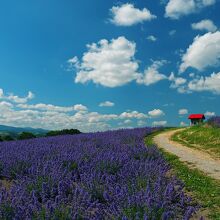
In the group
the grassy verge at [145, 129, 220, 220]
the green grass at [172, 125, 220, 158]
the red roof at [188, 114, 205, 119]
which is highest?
the red roof at [188, 114, 205, 119]

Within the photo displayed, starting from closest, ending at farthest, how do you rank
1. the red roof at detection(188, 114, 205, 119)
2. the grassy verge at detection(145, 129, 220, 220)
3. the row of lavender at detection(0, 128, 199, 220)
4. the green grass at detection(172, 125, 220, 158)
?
the row of lavender at detection(0, 128, 199, 220) < the grassy verge at detection(145, 129, 220, 220) < the green grass at detection(172, 125, 220, 158) < the red roof at detection(188, 114, 205, 119)

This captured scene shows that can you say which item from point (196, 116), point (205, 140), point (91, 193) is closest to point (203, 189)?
point (91, 193)

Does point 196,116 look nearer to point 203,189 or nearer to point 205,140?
point 205,140

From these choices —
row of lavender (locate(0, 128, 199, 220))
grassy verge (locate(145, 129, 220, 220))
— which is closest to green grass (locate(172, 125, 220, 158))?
grassy verge (locate(145, 129, 220, 220))

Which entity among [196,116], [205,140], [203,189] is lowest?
[203,189]

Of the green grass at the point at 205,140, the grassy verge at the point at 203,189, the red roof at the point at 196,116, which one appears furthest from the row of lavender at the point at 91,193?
the red roof at the point at 196,116

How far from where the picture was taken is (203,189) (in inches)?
292

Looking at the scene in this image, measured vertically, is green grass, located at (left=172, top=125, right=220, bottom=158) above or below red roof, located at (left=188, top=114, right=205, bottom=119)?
below

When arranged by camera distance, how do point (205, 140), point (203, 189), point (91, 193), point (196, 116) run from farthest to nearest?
point (196, 116), point (205, 140), point (203, 189), point (91, 193)

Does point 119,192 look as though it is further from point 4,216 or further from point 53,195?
point 4,216

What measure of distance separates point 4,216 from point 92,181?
1.82 meters

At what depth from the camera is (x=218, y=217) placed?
223 inches

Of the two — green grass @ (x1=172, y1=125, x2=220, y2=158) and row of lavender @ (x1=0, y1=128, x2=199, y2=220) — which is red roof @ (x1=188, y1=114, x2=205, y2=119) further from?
row of lavender @ (x1=0, y1=128, x2=199, y2=220)

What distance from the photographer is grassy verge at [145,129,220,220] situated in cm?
610
